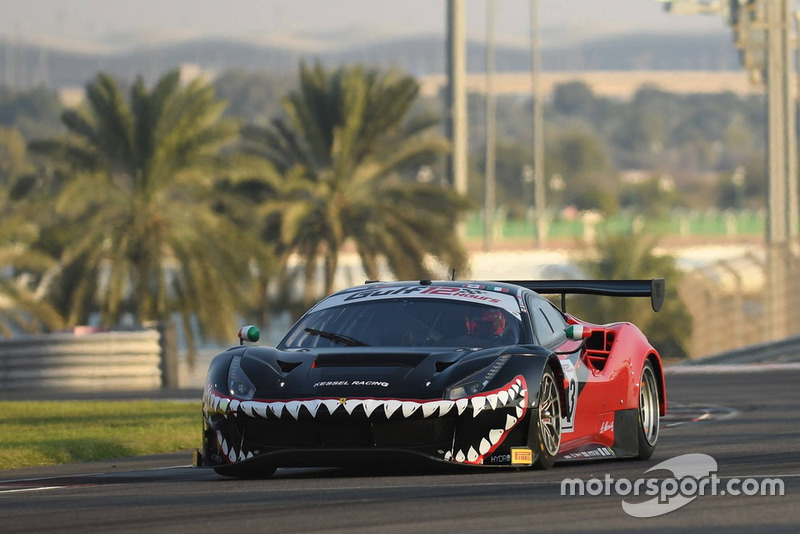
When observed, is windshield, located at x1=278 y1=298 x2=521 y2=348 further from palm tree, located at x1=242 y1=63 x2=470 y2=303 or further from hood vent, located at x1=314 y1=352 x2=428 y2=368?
palm tree, located at x1=242 y1=63 x2=470 y2=303

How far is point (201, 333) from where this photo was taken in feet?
119

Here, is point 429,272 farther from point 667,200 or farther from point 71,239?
point 667,200

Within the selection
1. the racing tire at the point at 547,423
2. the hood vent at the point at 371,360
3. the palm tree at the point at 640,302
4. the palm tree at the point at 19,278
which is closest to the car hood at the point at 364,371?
the hood vent at the point at 371,360

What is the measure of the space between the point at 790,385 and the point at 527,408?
41.8ft

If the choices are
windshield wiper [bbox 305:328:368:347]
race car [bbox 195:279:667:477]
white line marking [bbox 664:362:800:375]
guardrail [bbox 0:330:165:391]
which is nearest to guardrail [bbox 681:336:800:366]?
white line marking [bbox 664:362:800:375]

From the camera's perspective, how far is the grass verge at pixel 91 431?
42.0 ft

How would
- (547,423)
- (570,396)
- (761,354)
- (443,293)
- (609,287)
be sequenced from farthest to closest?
(761,354)
(609,287)
(443,293)
(570,396)
(547,423)

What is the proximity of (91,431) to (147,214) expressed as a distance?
22.1m

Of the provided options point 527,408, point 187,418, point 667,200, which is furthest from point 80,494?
point 667,200

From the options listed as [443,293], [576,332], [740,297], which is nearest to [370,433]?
[443,293]

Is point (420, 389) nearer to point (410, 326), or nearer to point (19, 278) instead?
point (410, 326)

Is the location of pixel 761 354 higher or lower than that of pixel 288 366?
lower

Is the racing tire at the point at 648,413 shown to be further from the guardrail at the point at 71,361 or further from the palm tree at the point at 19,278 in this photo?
the palm tree at the point at 19,278

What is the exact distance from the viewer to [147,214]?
36438 mm
